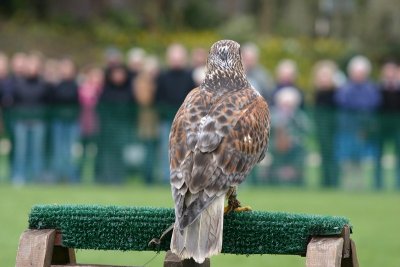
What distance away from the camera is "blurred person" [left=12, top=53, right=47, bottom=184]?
60.9 feet

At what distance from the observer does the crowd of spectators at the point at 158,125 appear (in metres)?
18.4

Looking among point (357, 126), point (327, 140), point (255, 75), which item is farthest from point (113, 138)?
point (357, 126)

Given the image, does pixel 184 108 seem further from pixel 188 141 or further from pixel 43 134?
pixel 43 134

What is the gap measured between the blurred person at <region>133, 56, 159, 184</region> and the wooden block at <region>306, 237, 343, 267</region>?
12697 millimetres

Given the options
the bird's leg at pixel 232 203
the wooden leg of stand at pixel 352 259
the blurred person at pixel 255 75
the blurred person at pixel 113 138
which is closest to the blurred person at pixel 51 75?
the blurred person at pixel 113 138

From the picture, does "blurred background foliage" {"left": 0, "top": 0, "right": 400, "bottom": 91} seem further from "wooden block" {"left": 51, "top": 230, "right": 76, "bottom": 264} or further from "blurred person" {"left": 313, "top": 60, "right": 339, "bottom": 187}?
"wooden block" {"left": 51, "top": 230, "right": 76, "bottom": 264}

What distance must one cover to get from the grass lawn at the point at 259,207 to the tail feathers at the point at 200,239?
14.9 ft

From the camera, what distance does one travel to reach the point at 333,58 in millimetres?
41312

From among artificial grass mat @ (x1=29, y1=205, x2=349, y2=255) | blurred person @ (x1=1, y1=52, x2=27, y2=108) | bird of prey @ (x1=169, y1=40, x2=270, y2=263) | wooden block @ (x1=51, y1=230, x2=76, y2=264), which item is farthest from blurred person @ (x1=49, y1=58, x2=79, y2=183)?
artificial grass mat @ (x1=29, y1=205, x2=349, y2=255)

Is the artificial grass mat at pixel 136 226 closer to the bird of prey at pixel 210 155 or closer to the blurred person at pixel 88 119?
the bird of prey at pixel 210 155

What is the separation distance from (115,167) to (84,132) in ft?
2.50

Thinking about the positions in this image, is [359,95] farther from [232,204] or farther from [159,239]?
[159,239]

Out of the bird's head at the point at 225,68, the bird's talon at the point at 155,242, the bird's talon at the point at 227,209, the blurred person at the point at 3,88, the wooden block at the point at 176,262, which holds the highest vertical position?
the blurred person at the point at 3,88

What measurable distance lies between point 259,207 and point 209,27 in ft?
108
